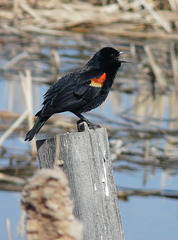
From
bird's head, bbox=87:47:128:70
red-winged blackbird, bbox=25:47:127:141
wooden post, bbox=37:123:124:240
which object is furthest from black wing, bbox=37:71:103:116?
wooden post, bbox=37:123:124:240

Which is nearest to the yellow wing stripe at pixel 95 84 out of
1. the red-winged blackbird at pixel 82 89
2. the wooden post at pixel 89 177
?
the red-winged blackbird at pixel 82 89

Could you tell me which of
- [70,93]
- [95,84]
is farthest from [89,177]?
[95,84]

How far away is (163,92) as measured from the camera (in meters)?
8.15

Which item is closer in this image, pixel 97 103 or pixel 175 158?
pixel 97 103

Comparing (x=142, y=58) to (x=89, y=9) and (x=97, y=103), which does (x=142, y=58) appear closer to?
(x=89, y=9)

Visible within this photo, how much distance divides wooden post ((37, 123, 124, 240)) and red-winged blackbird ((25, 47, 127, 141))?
0.82 m

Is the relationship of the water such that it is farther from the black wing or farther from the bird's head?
the bird's head

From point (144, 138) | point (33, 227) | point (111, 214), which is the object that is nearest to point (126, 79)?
point (144, 138)

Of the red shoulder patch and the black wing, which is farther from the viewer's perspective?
the red shoulder patch

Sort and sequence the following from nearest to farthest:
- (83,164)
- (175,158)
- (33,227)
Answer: (33,227), (83,164), (175,158)

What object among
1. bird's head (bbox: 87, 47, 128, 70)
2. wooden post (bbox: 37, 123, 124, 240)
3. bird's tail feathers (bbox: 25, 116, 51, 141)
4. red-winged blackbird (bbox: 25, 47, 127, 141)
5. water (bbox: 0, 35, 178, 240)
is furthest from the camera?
water (bbox: 0, 35, 178, 240)

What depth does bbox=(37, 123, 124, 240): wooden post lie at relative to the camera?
2.26 metres

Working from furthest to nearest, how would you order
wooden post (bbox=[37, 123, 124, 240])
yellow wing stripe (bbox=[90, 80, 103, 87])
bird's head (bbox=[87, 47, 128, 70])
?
bird's head (bbox=[87, 47, 128, 70])
yellow wing stripe (bbox=[90, 80, 103, 87])
wooden post (bbox=[37, 123, 124, 240])

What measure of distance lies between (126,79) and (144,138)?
2421 millimetres
